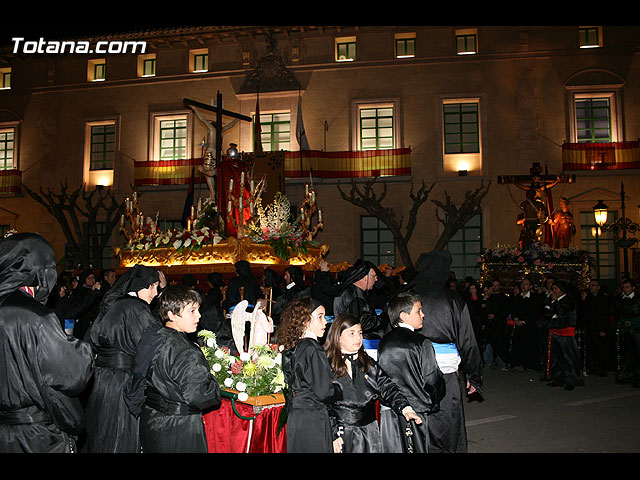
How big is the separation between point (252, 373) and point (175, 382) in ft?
4.10

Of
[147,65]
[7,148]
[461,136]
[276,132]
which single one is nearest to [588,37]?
[461,136]

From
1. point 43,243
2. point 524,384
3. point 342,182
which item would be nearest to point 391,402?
point 43,243

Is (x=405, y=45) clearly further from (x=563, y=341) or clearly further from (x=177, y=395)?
(x=177, y=395)

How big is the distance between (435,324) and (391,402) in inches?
56.5

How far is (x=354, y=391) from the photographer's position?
13.9ft

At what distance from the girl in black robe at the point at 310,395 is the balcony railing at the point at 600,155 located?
21293 millimetres

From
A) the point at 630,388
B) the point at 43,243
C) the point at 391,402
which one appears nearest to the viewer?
the point at 43,243

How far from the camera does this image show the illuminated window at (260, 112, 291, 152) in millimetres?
25266

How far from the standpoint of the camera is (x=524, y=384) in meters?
10.6

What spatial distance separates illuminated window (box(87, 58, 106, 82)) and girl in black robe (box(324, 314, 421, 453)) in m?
26.9

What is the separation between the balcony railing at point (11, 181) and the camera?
27.0 meters

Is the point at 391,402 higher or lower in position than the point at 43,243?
lower

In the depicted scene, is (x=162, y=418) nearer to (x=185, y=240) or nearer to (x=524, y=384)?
(x=524, y=384)

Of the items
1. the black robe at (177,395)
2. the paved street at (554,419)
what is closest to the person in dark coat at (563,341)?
A: the paved street at (554,419)
